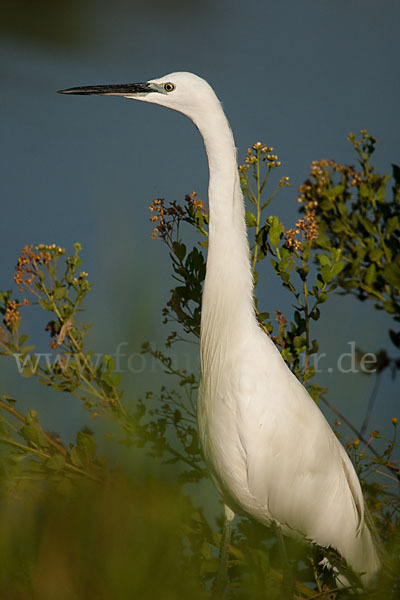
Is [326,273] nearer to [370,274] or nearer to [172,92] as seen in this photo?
[370,274]

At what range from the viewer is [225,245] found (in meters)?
1.19

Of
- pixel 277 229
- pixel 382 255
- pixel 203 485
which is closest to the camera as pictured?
pixel 203 485

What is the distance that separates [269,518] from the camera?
1.26 metres

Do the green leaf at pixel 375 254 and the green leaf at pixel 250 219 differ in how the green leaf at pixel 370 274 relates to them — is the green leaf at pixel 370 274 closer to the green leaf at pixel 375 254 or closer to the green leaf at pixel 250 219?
the green leaf at pixel 375 254

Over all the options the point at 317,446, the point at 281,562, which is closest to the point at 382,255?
the point at 317,446

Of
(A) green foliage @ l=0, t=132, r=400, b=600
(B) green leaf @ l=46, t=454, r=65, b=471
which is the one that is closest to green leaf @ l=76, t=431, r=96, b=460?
(A) green foliage @ l=0, t=132, r=400, b=600

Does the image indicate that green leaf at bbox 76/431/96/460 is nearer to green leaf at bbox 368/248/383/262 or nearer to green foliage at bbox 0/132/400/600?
green foliage at bbox 0/132/400/600

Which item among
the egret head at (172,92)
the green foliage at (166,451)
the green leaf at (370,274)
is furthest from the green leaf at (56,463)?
the green leaf at (370,274)

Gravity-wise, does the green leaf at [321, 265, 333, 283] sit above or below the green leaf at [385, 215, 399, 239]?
below

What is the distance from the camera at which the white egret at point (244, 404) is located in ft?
3.89

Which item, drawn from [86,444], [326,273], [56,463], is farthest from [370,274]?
[86,444]

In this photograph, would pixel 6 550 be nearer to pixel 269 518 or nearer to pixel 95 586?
pixel 95 586

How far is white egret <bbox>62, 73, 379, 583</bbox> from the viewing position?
119 centimetres

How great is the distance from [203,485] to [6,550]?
23 centimetres
